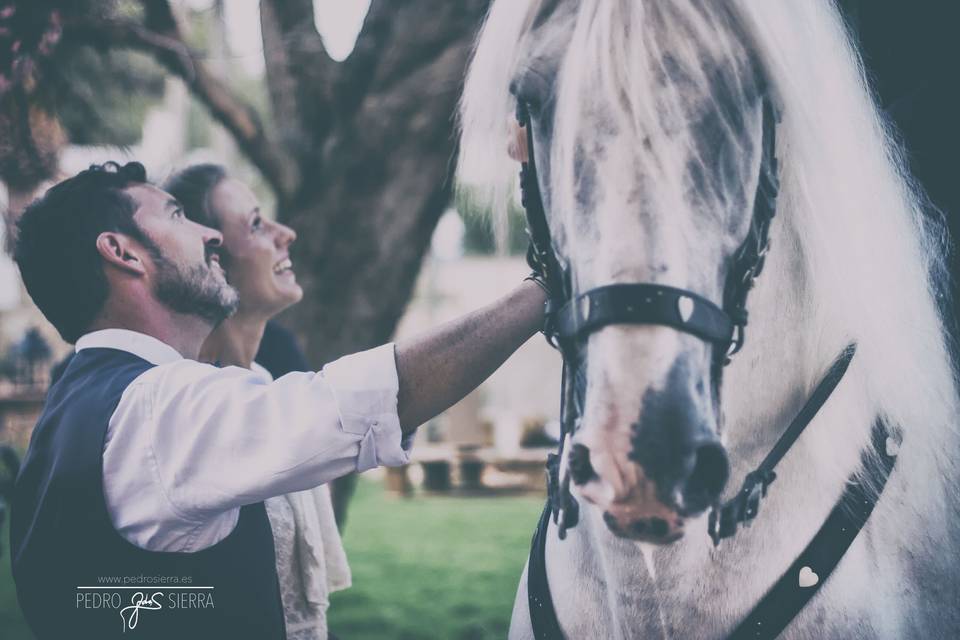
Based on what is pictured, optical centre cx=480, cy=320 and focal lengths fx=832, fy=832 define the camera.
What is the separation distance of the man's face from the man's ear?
1.0 inches

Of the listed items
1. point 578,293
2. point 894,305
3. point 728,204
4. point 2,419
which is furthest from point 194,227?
point 2,419

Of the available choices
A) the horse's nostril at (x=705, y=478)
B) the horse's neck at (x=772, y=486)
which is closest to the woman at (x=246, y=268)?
the horse's neck at (x=772, y=486)

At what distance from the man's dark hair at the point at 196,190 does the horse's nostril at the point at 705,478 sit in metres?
1.92

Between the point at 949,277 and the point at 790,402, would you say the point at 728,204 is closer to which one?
the point at 790,402

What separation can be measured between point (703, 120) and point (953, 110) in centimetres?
125

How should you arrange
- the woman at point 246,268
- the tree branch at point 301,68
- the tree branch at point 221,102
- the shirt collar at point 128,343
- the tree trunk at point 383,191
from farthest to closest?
1. the tree branch at point 301,68
2. the tree trunk at point 383,191
3. the tree branch at point 221,102
4. the woman at point 246,268
5. the shirt collar at point 128,343

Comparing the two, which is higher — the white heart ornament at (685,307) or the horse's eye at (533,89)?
the horse's eye at (533,89)

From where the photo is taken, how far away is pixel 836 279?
1.38m

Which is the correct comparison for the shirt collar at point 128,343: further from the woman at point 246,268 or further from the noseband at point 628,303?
the noseband at point 628,303

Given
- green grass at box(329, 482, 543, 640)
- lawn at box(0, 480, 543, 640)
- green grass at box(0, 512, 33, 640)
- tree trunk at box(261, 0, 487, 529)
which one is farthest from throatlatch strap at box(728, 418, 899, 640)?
green grass at box(0, 512, 33, 640)

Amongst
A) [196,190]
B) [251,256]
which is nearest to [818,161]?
[251,256]

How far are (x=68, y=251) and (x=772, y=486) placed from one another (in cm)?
158

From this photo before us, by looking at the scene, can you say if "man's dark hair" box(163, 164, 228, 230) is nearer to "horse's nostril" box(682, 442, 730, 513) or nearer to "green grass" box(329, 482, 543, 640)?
"horse's nostril" box(682, 442, 730, 513)

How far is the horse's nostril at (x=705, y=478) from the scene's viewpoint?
3.55 ft
